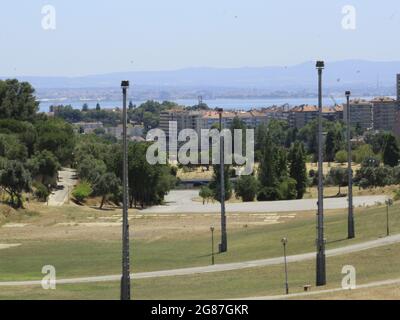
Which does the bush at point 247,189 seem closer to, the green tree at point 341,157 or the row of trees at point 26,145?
the row of trees at point 26,145

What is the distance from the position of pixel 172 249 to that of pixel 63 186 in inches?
2240

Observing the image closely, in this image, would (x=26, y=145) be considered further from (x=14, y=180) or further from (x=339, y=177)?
(x=339, y=177)

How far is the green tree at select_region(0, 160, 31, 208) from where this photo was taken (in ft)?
267

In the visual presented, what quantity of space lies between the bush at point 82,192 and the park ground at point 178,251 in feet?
63.0

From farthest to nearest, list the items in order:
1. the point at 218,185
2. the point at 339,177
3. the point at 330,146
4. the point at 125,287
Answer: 1. the point at 330,146
2. the point at 339,177
3. the point at 218,185
4. the point at 125,287

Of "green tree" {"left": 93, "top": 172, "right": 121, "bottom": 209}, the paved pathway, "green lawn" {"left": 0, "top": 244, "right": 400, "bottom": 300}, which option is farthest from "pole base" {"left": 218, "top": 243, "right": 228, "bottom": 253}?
"green tree" {"left": 93, "top": 172, "right": 121, "bottom": 209}

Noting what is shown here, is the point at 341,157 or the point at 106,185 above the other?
the point at 106,185

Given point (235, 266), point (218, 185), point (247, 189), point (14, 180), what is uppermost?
point (14, 180)

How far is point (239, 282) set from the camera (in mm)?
36188

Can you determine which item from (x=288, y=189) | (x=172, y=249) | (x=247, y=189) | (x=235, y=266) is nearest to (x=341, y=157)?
(x=288, y=189)

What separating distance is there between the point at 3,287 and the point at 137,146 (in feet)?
223

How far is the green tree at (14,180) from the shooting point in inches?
3206
